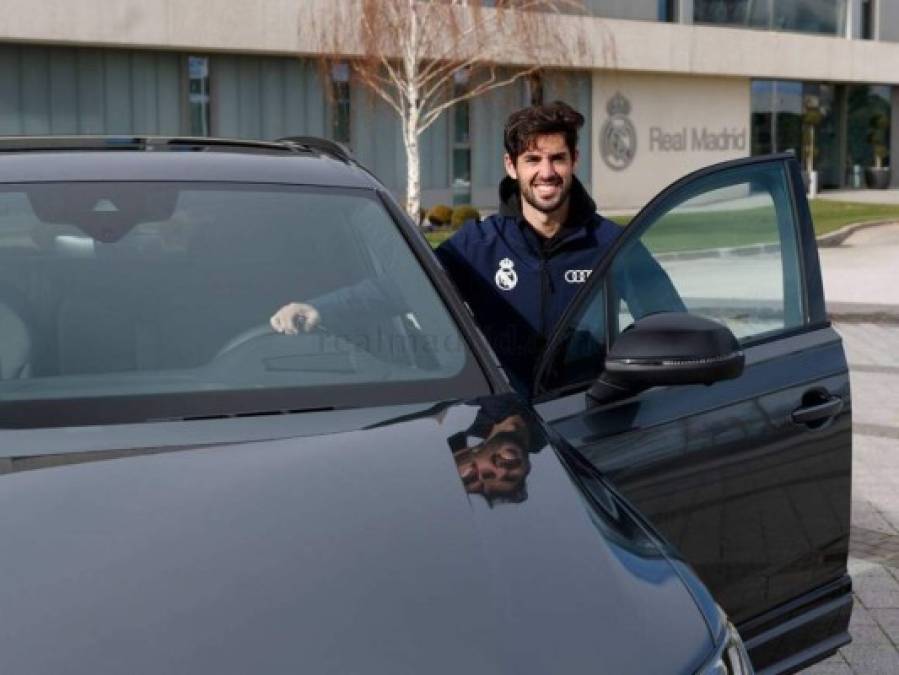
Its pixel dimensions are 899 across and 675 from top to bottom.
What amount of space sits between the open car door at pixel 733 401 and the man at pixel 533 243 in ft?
1.16

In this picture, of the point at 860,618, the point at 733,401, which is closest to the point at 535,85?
the point at 860,618

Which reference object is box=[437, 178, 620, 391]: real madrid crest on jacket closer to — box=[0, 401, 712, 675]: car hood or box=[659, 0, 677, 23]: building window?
box=[0, 401, 712, 675]: car hood

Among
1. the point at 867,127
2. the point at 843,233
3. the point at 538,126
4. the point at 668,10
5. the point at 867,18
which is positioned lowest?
the point at 843,233

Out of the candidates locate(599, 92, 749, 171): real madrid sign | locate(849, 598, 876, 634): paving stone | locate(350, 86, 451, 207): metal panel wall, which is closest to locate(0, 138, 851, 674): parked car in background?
locate(849, 598, 876, 634): paving stone

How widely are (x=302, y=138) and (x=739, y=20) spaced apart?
43.0m

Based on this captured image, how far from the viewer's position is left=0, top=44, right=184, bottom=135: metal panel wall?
105 feet

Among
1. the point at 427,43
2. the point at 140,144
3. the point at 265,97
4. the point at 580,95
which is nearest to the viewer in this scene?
the point at 140,144

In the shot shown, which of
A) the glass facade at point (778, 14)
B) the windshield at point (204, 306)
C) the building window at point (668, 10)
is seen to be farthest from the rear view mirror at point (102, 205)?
the glass facade at point (778, 14)

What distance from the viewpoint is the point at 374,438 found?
267cm

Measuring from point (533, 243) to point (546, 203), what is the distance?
12cm

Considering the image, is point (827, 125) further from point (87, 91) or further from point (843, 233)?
point (87, 91)

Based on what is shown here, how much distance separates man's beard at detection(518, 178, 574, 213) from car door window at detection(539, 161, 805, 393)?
416 mm

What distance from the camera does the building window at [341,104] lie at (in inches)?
1399

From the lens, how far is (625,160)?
139 feet
